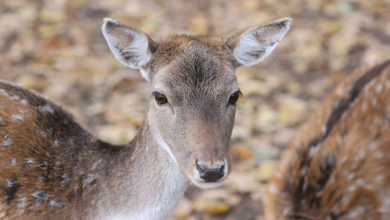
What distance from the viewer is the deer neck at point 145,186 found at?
2.71 m

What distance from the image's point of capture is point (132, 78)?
5418mm

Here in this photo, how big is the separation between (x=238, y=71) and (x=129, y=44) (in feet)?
9.24

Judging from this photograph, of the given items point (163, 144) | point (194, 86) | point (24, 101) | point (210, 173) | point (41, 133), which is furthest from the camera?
point (24, 101)

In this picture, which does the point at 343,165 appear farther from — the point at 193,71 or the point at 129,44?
the point at 129,44

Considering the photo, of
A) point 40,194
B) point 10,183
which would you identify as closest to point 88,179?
point 40,194

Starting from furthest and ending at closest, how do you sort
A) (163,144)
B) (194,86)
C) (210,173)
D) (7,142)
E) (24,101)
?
(24,101)
(7,142)
(163,144)
(194,86)
(210,173)

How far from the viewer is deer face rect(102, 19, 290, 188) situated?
2369 millimetres

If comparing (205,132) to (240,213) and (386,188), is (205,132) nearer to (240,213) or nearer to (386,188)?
(386,188)

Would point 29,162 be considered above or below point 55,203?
above

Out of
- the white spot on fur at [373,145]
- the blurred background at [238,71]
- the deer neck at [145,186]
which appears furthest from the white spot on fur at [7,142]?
the white spot on fur at [373,145]

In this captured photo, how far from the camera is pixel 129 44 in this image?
2.64 metres

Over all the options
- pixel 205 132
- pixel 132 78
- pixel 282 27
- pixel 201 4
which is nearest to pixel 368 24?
pixel 201 4

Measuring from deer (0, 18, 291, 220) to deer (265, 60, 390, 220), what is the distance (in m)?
0.49

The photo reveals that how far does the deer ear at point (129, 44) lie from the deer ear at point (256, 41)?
0.41 m
